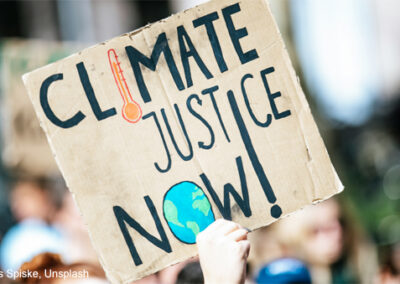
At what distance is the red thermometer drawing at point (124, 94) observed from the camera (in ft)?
8.21

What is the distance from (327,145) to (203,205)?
481 centimetres

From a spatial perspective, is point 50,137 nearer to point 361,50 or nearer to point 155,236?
point 155,236

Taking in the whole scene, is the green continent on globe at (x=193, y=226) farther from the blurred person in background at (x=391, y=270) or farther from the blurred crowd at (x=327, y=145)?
the blurred person in background at (x=391, y=270)

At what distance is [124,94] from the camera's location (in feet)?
8.25

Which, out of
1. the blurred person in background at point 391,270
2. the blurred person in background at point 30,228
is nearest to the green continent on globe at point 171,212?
the blurred person in background at point 30,228

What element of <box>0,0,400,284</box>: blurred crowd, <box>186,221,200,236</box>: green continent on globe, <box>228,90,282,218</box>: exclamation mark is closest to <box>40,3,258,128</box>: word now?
<box>228,90,282,218</box>: exclamation mark

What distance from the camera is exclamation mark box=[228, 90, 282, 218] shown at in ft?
8.21

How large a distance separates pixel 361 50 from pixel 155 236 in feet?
56.9

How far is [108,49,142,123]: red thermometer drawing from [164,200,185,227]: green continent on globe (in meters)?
0.29

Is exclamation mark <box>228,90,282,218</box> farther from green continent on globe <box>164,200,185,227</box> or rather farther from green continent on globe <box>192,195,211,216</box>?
green continent on globe <box>164,200,185,227</box>

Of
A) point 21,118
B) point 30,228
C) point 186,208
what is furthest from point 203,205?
point 21,118

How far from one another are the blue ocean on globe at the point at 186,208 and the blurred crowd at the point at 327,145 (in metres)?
0.52

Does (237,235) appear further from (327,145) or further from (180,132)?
(327,145)

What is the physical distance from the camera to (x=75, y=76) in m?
2.49
